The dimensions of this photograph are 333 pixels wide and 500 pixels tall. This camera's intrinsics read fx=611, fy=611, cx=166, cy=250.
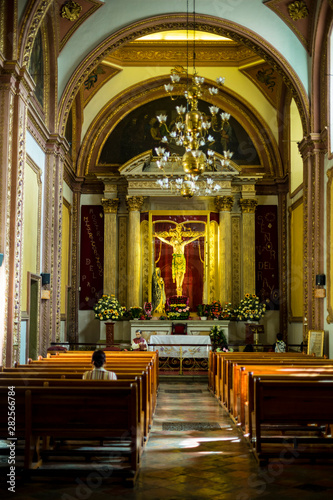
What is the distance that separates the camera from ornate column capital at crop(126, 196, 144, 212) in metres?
18.9

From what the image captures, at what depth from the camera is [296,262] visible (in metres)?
18.2

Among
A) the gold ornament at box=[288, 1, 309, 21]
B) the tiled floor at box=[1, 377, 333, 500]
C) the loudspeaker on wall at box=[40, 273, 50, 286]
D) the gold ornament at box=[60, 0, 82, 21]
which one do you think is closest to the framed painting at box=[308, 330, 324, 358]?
the tiled floor at box=[1, 377, 333, 500]

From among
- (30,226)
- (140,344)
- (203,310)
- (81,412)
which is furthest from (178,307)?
(81,412)

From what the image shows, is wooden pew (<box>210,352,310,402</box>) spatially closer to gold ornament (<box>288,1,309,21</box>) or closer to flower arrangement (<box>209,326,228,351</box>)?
flower arrangement (<box>209,326,228,351</box>)

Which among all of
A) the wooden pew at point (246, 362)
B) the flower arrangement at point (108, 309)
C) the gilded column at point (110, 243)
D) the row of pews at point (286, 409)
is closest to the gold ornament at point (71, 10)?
the gilded column at point (110, 243)

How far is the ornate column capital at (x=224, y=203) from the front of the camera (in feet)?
62.1

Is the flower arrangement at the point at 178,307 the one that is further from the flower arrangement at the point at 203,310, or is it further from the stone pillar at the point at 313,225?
the stone pillar at the point at 313,225

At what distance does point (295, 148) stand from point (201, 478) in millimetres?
14420

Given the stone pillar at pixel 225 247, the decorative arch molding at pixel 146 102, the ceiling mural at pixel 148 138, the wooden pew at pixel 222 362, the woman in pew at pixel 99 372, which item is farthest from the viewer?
the ceiling mural at pixel 148 138

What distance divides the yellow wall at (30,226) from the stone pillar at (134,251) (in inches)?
219

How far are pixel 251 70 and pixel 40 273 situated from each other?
9661mm

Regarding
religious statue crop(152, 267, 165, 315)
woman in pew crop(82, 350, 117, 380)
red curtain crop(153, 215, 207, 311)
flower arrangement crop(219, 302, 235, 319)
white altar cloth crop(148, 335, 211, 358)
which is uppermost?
red curtain crop(153, 215, 207, 311)

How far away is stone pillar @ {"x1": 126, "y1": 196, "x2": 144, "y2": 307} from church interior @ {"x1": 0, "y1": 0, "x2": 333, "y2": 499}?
45mm

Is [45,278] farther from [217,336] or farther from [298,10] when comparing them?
[298,10]
